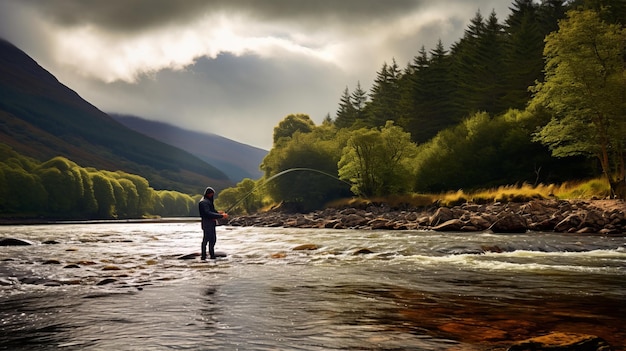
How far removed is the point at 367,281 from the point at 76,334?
674cm

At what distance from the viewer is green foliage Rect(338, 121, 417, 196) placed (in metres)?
60.8

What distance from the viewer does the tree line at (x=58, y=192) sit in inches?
4141

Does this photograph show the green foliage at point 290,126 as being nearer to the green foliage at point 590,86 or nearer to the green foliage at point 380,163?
the green foliage at point 380,163

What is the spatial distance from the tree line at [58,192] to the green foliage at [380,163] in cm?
7739

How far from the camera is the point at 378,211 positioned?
5209 centimetres

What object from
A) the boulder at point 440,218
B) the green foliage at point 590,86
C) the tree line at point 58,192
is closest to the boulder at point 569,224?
the boulder at point 440,218

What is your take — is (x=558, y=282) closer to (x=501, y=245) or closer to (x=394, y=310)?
(x=394, y=310)

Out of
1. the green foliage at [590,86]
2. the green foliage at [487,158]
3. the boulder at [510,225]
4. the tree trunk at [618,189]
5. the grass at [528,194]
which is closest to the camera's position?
the boulder at [510,225]

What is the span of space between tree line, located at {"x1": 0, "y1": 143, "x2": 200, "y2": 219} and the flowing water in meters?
104

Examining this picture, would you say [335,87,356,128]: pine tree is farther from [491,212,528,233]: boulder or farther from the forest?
[491,212,528,233]: boulder

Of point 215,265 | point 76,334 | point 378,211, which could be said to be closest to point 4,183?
point 378,211

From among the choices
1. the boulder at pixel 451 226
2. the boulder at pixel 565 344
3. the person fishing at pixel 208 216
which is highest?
the person fishing at pixel 208 216

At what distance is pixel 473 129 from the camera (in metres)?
55.4

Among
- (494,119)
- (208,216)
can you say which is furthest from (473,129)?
(208,216)
